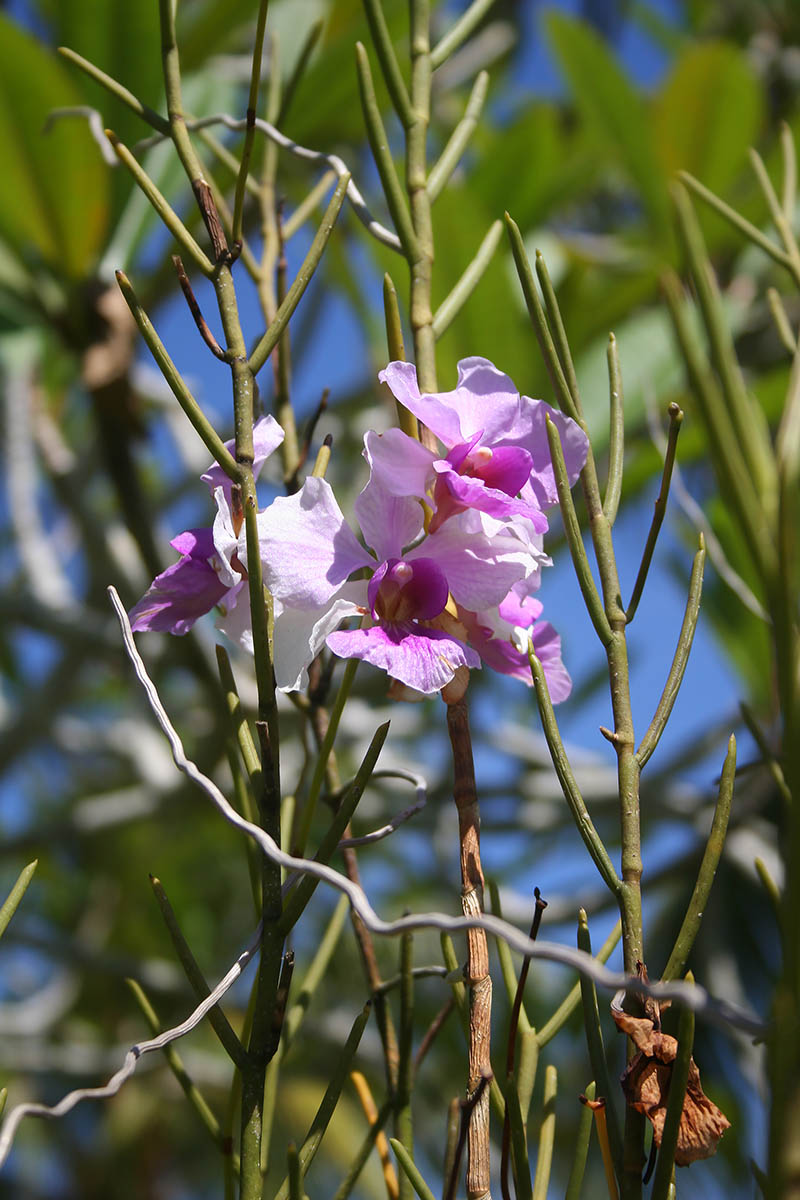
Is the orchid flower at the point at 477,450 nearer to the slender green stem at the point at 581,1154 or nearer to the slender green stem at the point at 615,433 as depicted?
the slender green stem at the point at 615,433

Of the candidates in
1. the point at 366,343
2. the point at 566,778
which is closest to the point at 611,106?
the point at 366,343

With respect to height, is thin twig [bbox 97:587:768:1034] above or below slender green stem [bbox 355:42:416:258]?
below

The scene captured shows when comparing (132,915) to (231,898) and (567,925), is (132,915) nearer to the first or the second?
(231,898)

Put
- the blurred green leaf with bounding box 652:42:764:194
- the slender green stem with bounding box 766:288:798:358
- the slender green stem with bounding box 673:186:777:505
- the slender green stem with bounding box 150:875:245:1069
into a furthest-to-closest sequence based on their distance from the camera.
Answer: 1. the blurred green leaf with bounding box 652:42:764:194
2. the slender green stem with bounding box 766:288:798:358
3. the slender green stem with bounding box 150:875:245:1069
4. the slender green stem with bounding box 673:186:777:505

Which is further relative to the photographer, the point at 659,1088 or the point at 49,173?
the point at 49,173

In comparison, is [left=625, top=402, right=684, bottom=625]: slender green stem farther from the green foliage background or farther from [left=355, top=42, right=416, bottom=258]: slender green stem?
the green foliage background

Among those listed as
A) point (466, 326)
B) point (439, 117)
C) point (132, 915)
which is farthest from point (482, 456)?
point (132, 915)

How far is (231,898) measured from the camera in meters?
3.91

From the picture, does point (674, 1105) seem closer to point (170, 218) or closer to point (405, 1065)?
point (405, 1065)

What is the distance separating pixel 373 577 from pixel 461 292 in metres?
0.16

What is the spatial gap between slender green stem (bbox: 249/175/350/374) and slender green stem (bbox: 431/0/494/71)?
142 mm

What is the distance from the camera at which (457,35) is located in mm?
468

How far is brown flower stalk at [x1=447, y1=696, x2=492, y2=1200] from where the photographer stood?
0.91 feet

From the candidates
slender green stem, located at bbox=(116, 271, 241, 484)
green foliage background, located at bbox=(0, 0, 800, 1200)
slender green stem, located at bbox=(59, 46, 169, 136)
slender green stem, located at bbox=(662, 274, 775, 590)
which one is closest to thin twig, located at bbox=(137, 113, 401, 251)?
slender green stem, located at bbox=(59, 46, 169, 136)
